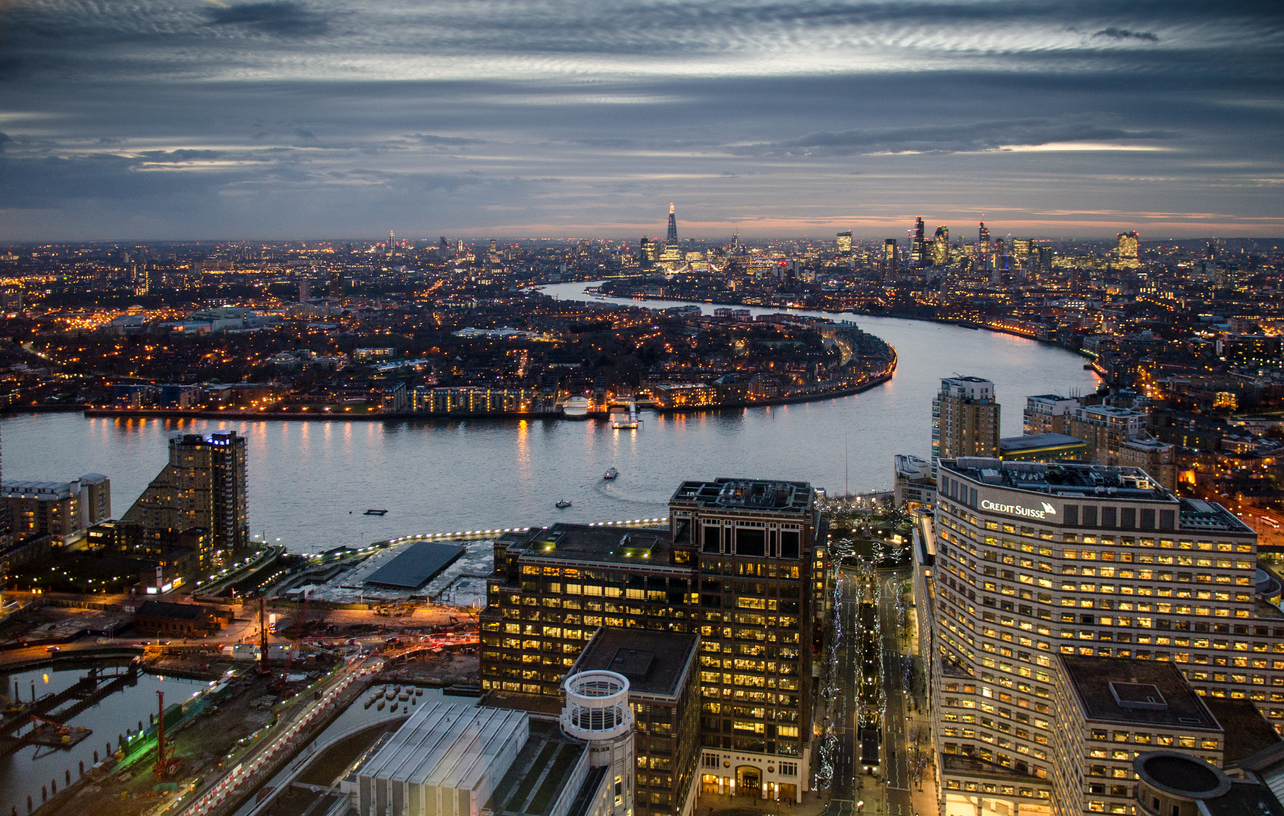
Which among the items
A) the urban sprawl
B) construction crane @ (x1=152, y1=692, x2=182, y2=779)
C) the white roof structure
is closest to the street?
the urban sprawl

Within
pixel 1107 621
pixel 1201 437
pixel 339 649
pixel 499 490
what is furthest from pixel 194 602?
pixel 1201 437

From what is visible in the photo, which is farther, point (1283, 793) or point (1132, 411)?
point (1132, 411)

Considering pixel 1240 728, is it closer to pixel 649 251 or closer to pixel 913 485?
pixel 913 485

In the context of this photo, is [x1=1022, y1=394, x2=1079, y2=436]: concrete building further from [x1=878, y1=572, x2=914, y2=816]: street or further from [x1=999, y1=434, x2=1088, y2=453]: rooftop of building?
[x1=878, y1=572, x2=914, y2=816]: street

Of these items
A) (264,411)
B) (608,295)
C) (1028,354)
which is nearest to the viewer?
(264,411)

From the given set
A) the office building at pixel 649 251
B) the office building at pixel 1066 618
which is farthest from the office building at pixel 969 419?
the office building at pixel 649 251

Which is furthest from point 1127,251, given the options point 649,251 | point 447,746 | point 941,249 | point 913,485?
point 447,746

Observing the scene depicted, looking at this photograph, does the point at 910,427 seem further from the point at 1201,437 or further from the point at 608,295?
the point at 608,295
